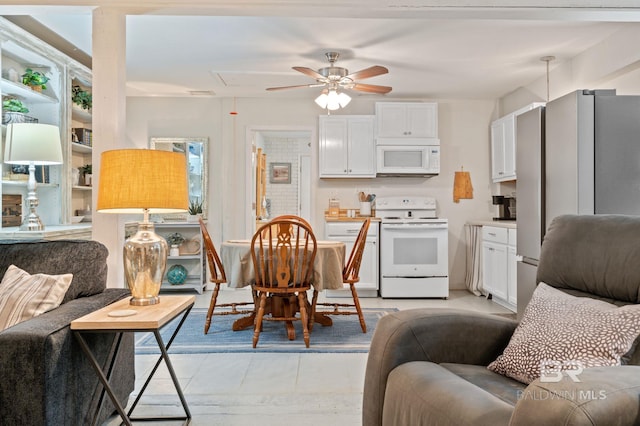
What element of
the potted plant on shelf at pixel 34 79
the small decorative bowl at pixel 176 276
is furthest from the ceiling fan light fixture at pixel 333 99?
the small decorative bowl at pixel 176 276

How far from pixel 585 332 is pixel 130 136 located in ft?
18.6

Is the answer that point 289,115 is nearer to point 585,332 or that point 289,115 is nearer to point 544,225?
point 544,225

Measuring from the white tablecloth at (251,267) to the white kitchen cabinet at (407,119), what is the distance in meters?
2.45

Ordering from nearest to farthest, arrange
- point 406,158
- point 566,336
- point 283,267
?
point 566,336, point 283,267, point 406,158

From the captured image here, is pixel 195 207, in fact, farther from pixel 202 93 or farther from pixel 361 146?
pixel 361 146

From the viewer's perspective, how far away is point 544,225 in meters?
2.95

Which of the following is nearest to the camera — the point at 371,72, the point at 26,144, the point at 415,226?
the point at 26,144

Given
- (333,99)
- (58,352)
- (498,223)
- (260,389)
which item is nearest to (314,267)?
(260,389)

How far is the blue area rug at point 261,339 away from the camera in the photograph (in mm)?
3258

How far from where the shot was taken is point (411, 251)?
523 cm

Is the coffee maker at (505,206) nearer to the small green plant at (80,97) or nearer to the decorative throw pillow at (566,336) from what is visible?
the decorative throw pillow at (566,336)

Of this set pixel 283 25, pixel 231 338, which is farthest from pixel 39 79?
pixel 231 338

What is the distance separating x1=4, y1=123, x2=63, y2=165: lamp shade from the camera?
10.0 feet

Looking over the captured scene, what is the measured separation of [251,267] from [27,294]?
1775 millimetres
